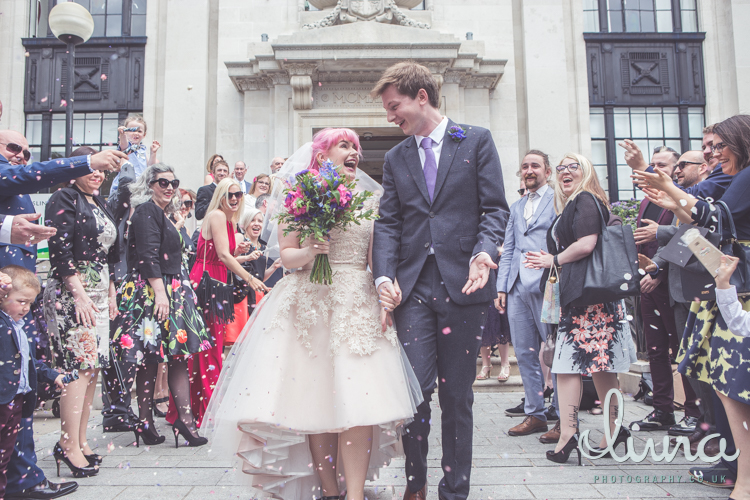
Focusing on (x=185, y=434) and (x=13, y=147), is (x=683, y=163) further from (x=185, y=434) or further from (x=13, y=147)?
(x=13, y=147)

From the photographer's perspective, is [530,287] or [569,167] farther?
[530,287]

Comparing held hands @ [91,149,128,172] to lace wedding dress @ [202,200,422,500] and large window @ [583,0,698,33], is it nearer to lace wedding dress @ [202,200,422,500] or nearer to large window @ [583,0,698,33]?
lace wedding dress @ [202,200,422,500]

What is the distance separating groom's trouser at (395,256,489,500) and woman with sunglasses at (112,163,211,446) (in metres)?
2.18

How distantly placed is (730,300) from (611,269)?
2.74 ft

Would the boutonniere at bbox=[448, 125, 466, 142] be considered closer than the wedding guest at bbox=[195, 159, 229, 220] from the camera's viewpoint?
Yes

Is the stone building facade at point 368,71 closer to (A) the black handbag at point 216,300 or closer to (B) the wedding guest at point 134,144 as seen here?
(B) the wedding guest at point 134,144

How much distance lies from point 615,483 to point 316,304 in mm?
2092

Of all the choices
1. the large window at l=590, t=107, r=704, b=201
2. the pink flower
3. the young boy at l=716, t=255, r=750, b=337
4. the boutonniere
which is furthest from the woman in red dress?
the large window at l=590, t=107, r=704, b=201

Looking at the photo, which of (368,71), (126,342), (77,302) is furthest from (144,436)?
(368,71)

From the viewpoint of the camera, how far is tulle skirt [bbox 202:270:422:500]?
8.50 feet

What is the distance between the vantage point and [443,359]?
2832 millimetres

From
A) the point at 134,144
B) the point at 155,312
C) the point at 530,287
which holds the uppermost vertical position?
the point at 134,144

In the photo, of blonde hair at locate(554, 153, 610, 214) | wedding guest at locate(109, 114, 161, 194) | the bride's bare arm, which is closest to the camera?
the bride's bare arm

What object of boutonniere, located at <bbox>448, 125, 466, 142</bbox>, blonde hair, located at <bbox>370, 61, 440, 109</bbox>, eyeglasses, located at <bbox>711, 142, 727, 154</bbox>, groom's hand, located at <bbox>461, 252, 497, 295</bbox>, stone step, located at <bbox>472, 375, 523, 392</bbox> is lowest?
stone step, located at <bbox>472, 375, 523, 392</bbox>
